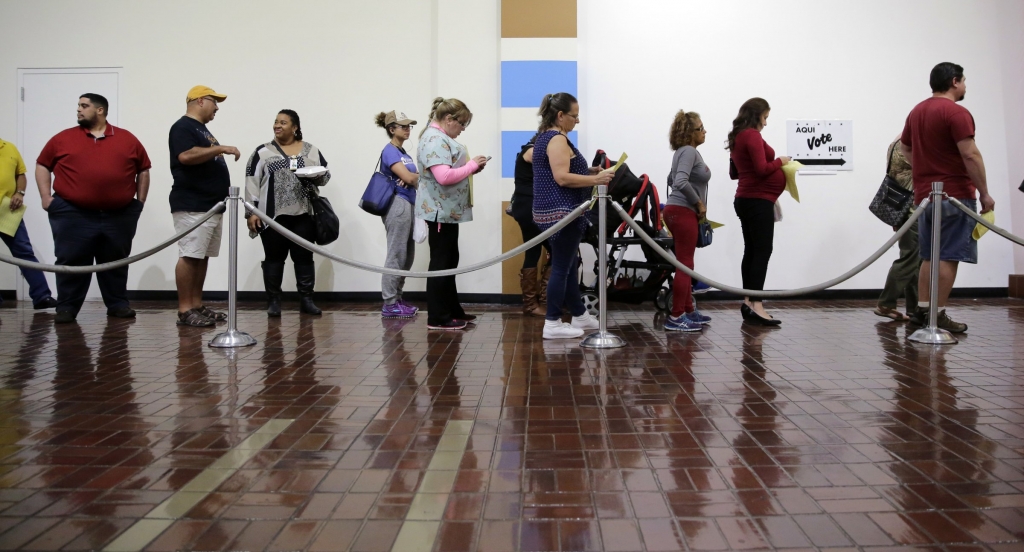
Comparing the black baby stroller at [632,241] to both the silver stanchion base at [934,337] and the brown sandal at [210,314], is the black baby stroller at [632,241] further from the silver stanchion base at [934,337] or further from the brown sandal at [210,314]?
the brown sandal at [210,314]

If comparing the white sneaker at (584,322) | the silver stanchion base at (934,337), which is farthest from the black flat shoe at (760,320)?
the white sneaker at (584,322)

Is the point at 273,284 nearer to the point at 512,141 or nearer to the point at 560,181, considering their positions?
the point at 512,141

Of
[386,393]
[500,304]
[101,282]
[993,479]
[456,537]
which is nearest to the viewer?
[456,537]

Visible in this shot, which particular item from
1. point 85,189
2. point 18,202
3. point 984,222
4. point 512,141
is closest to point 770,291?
point 984,222

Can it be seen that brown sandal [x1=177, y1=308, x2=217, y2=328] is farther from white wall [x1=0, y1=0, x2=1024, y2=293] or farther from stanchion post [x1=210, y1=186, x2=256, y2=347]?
white wall [x1=0, y1=0, x2=1024, y2=293]

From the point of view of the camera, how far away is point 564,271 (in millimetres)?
5164

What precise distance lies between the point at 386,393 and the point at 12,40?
277 inches

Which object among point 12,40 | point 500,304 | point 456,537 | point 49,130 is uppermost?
point 12,40

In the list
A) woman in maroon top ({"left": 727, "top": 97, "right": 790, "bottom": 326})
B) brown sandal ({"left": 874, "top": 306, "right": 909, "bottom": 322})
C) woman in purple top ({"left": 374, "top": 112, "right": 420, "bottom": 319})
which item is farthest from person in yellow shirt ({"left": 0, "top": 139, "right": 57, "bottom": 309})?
brown sandal ({"left": 874, "top": 306, "right": 909, "bottom": 322})

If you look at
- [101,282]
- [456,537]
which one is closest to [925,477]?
[456,537]

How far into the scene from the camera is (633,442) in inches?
116

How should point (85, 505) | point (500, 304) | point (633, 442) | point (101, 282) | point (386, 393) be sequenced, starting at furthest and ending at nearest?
point (500, 304) → point (101, 282) → point (386, 393) → point (633, 442) → point (85, 505)

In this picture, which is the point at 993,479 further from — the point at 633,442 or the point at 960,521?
the point at 633,442

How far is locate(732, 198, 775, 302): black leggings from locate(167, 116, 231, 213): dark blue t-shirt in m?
4.20
